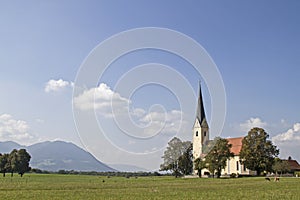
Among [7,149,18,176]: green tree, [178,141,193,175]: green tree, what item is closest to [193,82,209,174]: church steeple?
[178,141,193,175]: green tree

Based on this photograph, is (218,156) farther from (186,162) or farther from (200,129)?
(200,129)

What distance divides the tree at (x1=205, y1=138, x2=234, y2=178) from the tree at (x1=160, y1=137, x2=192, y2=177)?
22.2m

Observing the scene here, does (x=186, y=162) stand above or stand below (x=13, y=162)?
above

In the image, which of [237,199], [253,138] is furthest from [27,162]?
[237,199]

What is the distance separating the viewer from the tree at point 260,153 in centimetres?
8625

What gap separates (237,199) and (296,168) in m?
114

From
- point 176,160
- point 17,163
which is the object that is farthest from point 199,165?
point 17,163

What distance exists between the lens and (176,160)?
114750 millimetres

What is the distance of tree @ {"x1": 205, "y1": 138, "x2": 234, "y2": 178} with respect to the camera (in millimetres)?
89812

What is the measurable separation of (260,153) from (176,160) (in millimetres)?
33291

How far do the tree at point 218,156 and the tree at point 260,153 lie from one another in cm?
425

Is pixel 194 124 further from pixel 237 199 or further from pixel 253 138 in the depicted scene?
pixel 237 199

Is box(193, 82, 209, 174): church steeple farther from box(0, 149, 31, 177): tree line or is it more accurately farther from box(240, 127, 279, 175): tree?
box(0, 149, 31, 177): tree line

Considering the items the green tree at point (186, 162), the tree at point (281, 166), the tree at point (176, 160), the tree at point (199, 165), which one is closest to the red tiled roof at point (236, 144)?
the green tree at point (186, 162)
